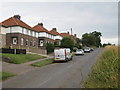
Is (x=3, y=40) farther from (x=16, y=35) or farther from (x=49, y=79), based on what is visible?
(x=49, y=79)

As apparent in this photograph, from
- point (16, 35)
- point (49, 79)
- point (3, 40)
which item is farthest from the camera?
point (16, 35)

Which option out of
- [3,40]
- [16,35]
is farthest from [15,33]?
[3,40]

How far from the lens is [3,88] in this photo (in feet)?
27.9

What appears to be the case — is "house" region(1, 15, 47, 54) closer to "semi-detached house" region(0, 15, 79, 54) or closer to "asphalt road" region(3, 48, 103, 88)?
"semi-detached house" region(0, 15, 79, 54)

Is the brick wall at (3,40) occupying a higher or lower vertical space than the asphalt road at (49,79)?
higher

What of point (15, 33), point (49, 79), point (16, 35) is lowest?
point (49, 79)

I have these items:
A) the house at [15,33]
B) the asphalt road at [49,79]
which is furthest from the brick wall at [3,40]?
the asphalt road at [49,79]

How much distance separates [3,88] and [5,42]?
98.9ft

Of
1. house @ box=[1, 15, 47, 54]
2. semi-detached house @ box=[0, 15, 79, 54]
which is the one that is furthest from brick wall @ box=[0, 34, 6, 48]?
house @ box=[1, 15, 47, 54]

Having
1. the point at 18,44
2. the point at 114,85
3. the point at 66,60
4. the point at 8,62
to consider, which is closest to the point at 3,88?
the point at 114,85

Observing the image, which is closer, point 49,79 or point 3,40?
point 49,79

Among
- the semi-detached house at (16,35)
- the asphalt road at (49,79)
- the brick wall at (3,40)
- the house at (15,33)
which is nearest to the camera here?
the asphalt road at (49,79)

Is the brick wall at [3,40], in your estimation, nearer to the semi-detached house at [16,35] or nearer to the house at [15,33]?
the semi-detached house at [16,35]

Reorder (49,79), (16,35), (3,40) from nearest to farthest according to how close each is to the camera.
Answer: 1. (49,79)
2. (3,40)
3. (16,35)
